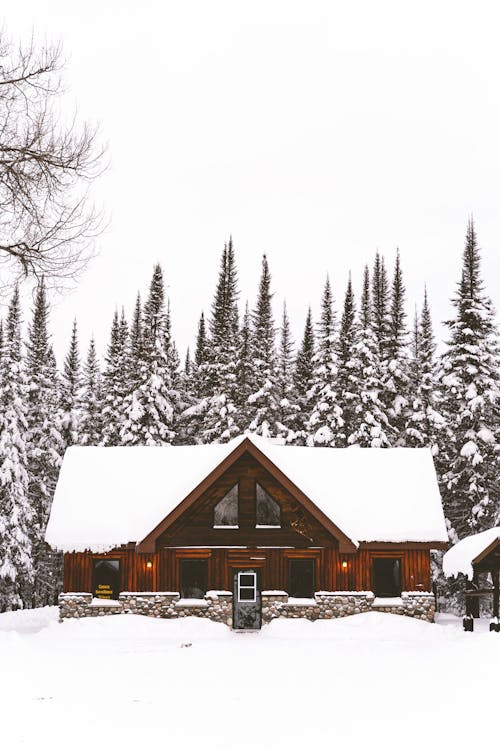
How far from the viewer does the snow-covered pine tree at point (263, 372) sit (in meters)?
45.5

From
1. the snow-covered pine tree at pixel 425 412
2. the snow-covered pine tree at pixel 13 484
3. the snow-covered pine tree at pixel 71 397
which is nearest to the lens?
the snow-covered pine tree at pixel 13 484

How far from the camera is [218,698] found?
551 inches

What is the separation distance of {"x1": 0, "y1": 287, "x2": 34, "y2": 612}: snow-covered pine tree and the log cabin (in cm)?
1028

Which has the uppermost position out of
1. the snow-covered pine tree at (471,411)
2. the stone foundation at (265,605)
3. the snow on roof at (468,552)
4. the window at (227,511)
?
the snow-covered pine tree at (471,411)

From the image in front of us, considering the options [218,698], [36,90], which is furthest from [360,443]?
[36,90]

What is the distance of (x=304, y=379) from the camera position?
51688 millimetres

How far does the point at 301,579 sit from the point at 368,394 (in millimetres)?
15030

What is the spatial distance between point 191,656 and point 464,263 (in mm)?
26870

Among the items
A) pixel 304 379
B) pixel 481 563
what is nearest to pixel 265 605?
pixel 481 563

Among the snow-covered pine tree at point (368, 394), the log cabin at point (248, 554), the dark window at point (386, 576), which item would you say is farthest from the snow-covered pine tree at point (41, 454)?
the dark window at point (386, 576)

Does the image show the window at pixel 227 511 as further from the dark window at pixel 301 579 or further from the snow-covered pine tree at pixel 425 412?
the snow-covered pine tree at pixel 425 412

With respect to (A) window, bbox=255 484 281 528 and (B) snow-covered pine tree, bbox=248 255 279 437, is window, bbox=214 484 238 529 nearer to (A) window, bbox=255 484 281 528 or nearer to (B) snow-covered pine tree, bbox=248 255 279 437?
(A) window, bbox=255 484 281 528

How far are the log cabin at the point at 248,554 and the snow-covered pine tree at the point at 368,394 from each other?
11784 mm

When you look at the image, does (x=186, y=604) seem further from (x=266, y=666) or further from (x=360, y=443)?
(x=360, y=443)
